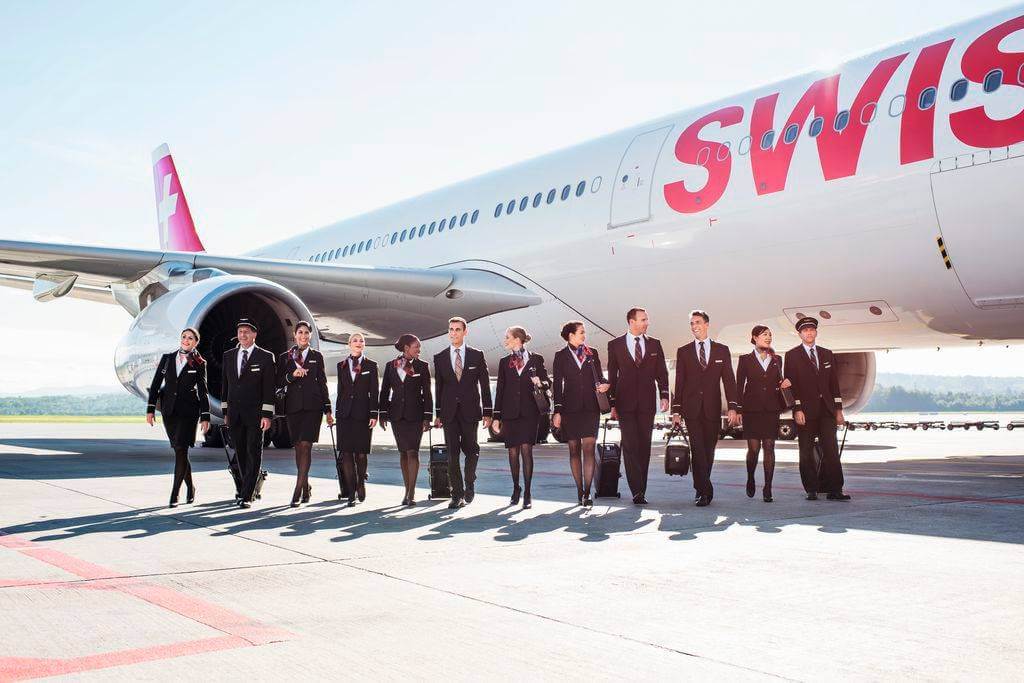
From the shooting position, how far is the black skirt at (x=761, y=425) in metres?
6.45

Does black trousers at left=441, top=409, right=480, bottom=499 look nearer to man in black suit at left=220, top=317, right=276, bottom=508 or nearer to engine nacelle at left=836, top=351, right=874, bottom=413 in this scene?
man in black suit at left=220, top=317, right=276, bottom=508

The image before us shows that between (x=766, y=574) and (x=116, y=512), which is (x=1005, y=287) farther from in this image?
(x=116, y=512)

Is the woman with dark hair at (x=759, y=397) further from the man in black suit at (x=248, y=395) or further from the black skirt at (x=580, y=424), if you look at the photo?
the man in black suit at (x=248, y=395)

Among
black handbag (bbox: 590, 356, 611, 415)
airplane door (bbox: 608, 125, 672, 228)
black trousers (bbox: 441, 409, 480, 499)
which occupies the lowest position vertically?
black trousers (bbox: 441, 409, 480, 499)

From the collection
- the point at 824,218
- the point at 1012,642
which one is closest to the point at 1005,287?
the point at 824,218

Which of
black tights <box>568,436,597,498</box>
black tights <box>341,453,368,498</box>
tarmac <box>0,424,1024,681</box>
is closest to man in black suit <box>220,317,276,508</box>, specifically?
tarmac <box>0,424,1024,681</box>

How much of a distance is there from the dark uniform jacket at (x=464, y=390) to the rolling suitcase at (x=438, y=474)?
24 cm

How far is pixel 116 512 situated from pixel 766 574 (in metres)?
3.76

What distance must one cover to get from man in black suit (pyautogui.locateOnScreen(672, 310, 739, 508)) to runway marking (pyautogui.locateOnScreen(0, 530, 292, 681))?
12.2 feet

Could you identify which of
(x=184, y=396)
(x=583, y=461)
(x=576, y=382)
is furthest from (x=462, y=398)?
(x=184, y=396)

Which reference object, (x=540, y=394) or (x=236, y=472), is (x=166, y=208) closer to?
(x=236, y=472)

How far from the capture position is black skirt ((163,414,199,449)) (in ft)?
20.3

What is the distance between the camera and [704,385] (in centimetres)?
634

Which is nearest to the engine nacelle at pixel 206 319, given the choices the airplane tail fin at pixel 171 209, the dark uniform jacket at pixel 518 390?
the dark uniform jacket at pixel 518 390
